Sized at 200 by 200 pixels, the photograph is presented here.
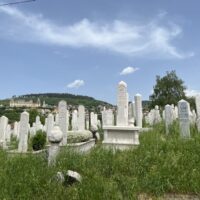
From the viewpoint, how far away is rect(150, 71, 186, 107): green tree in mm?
49500

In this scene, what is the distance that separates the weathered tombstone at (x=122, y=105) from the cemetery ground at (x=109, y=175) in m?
2.86

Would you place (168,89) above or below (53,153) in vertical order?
above

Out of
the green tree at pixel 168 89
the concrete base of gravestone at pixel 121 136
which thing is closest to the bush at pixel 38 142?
the concrete base of gravestone at pixel 121 136

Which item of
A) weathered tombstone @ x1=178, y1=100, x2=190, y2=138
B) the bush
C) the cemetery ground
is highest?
weathered tombstone @ x1=178, y1=100, x2=190, y2=138

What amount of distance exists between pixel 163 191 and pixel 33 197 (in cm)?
273

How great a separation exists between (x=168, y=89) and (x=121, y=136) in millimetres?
40003

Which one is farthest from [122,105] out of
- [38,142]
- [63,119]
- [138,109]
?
[138,109]

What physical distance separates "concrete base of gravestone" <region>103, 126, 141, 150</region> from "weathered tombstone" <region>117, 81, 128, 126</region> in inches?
26.8

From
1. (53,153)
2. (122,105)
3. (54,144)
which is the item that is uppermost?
(122,105)

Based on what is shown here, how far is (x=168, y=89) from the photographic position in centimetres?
5012

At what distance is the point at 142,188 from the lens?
6875 mm

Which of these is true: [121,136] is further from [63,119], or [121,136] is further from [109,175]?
[109,175]

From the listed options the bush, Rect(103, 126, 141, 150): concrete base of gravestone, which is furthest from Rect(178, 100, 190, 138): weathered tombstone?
the bush

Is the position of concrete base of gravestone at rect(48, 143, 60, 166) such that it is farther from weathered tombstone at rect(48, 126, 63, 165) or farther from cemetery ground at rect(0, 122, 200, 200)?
cemetery ground at rect(0, 122, 200, 200)
